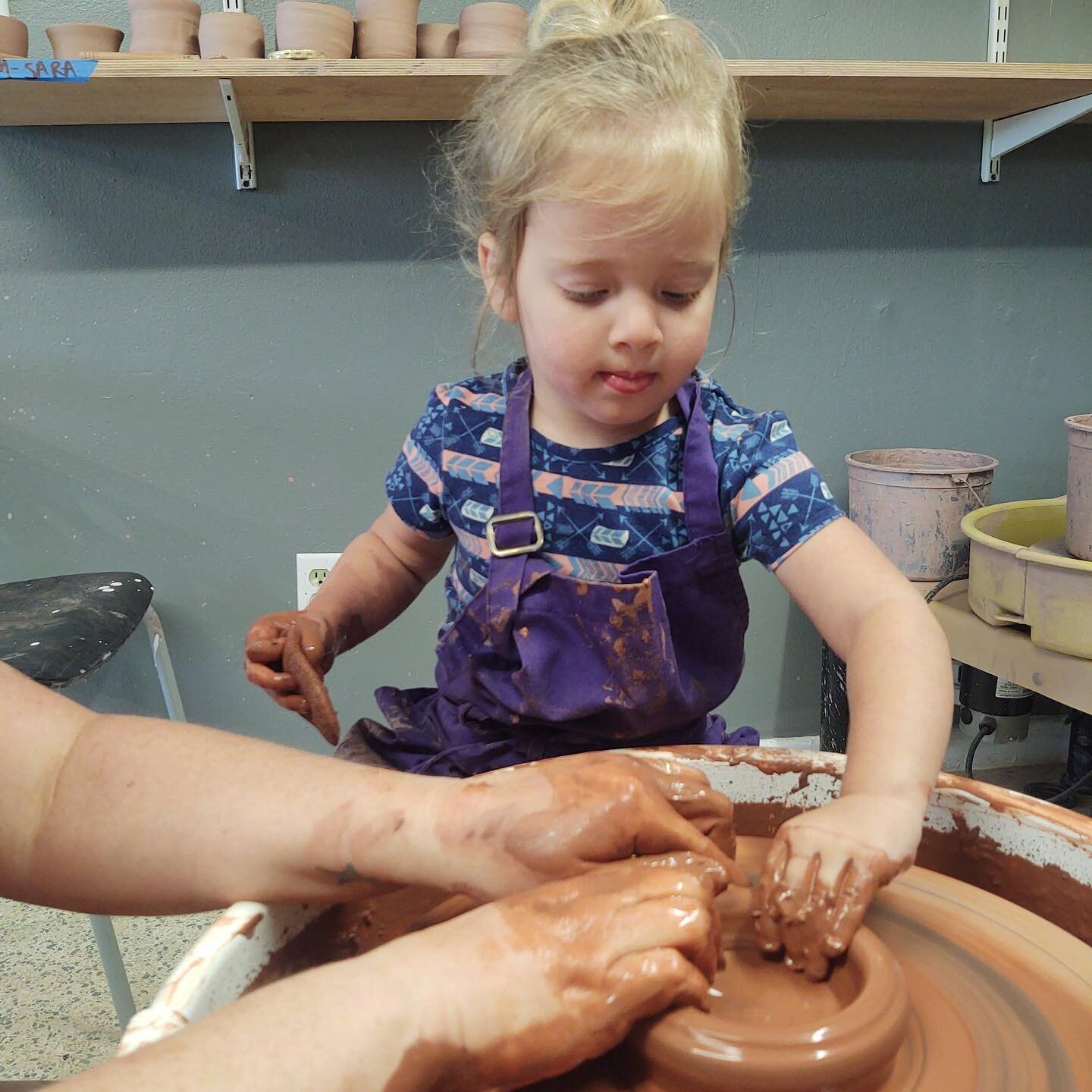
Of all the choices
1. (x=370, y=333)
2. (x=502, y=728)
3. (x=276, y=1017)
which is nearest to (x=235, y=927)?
(x=276, y=1017)

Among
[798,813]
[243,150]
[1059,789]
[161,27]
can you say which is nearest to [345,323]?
[243,150]

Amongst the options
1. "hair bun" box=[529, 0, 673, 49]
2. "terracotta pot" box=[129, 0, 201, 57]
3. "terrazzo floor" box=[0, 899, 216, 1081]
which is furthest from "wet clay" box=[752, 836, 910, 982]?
"terracotta pot" box=[129, 0, 201, 57]

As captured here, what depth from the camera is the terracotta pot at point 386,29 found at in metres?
1.57

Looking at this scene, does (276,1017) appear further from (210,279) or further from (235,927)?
(210,279)

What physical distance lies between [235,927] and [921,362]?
6.11 feet

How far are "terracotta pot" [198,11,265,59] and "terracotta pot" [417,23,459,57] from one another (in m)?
0.27

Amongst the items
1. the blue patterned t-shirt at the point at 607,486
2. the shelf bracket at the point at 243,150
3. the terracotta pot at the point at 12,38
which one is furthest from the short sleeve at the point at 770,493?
the terracotta pot at the point at 12,38

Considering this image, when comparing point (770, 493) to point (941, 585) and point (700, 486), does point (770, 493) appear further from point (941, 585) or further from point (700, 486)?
point (941, 585)

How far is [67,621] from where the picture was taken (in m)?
1.39

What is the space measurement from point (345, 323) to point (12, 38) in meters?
0.67

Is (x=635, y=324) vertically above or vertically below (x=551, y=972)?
above

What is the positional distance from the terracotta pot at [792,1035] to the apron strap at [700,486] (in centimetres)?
43

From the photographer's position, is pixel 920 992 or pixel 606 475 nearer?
pixel 920 992

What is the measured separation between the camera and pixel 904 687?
73 centimetres
